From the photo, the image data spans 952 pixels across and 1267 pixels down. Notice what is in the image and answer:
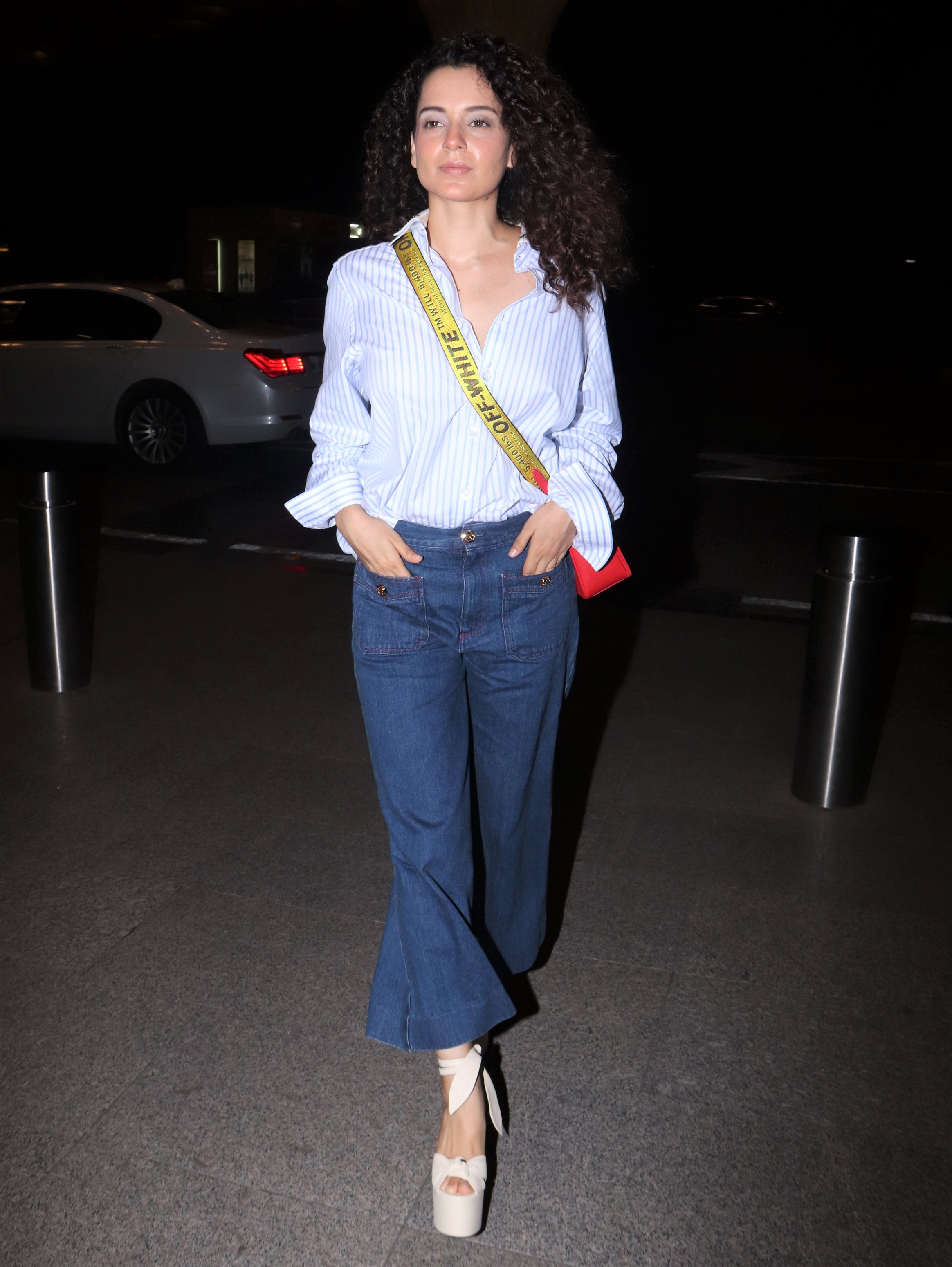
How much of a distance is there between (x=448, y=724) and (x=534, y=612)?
0.92ft

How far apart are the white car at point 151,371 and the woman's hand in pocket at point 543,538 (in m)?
7.71

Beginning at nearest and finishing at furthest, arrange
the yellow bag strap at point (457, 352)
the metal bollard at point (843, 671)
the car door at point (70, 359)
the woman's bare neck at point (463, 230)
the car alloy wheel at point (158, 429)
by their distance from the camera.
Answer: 1. the yellow bag strap at point (457, 352)
2. the woman's bare neck at point (463, 230)
3. the metal bollard at point (843, 671)
4. the car alloy wheel at point (158, 429)
5. the car door at point (70, 359)

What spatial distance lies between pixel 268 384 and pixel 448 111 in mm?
7612

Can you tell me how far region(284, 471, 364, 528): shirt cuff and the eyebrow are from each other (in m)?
0.70

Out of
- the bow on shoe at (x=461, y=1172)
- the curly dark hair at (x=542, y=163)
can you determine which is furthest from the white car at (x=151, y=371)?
the bow on shoe at (x=461, y=1172)

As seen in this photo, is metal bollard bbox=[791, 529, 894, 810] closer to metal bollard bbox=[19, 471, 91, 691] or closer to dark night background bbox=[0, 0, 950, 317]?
metal bollard bbox=[19, 471, 91, 691]

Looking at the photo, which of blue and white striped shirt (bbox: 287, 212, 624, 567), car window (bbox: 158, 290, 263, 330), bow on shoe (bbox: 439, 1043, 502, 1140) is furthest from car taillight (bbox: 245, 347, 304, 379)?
bow on shoe (bbox: 439, 1043, 502, 1140)

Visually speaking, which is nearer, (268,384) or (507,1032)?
(507,1032)

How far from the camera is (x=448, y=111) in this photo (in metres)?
2.23

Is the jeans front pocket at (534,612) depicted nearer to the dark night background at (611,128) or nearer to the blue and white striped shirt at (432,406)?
the blue and white striped shirt at (432,406)

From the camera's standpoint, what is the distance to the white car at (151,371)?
31.7 feet

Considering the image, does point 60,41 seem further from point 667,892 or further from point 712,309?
point 667,892

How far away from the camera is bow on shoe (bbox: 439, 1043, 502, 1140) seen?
234cm

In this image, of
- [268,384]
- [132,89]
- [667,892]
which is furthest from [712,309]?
[667,892]
